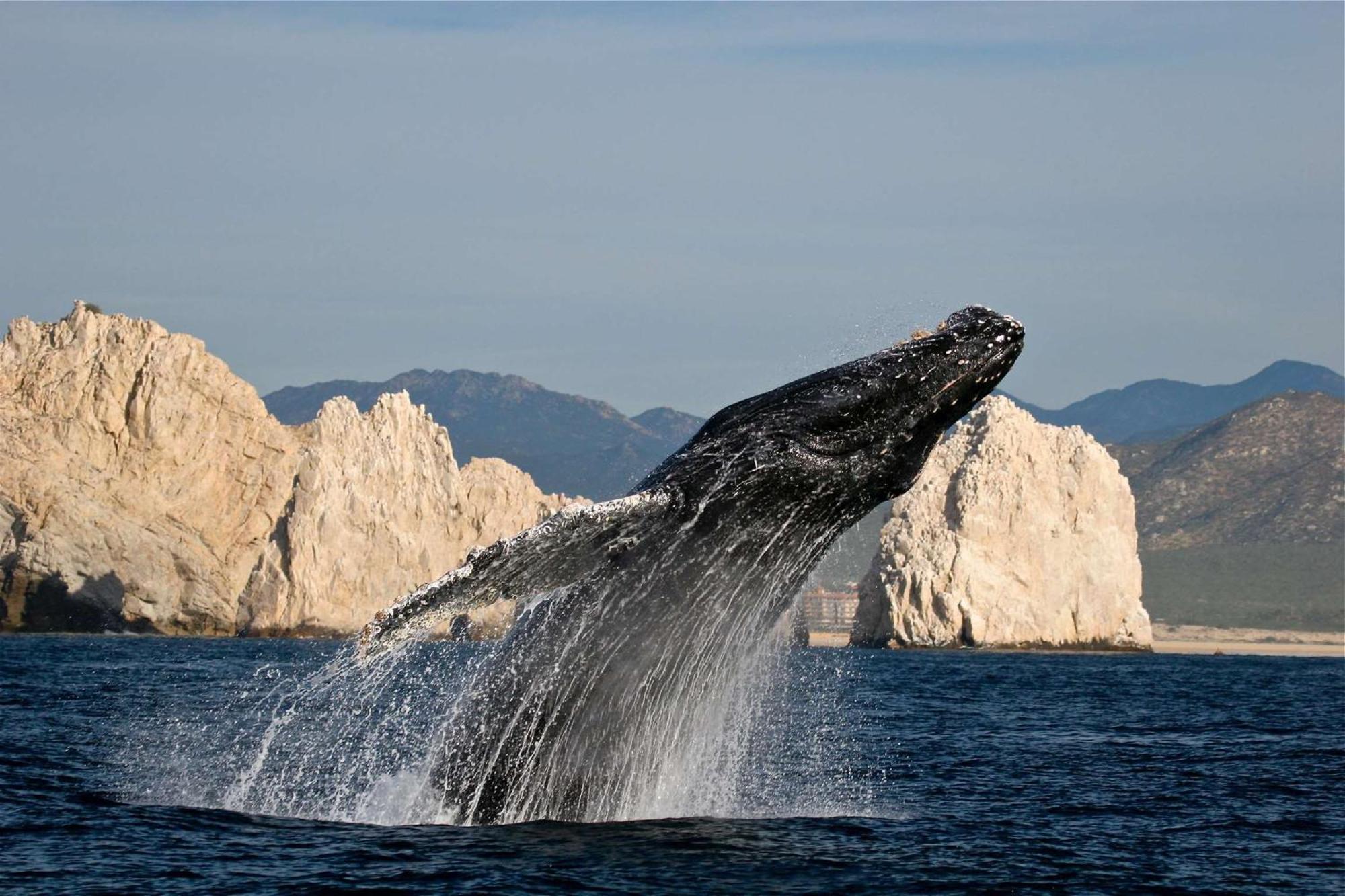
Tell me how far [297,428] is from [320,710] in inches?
2646

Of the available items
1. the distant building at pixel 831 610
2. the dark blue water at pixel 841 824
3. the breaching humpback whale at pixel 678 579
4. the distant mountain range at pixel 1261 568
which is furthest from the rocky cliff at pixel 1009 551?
the breaching humpback whale at pixel 678 579

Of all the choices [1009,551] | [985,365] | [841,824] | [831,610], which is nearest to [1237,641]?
[831,610]

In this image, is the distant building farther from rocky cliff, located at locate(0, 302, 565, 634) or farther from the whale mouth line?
the whale mouth line

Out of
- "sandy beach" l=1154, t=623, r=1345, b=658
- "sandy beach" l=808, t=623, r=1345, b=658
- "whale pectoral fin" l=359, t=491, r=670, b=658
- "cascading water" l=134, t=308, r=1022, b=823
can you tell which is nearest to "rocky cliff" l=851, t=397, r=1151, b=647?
"sandy beach" l=808, t=623, r=1345, b=658

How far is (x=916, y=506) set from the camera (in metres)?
88.9

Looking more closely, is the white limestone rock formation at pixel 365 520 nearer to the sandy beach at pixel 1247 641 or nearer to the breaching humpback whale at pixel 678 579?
the sandy beach at pixel 1247 641

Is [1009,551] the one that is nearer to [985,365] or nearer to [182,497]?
[182,497]

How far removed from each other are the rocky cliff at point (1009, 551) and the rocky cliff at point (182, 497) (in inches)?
1056

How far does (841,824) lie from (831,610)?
129474mm

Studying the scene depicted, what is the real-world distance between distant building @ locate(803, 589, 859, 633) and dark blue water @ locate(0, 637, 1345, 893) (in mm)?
104078

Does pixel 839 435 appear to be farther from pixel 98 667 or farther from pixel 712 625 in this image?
pixel 98 667

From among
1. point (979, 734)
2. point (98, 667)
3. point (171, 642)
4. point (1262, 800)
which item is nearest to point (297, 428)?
point (171, 642)

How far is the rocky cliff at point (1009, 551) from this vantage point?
88125 mm

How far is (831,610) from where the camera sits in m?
144
